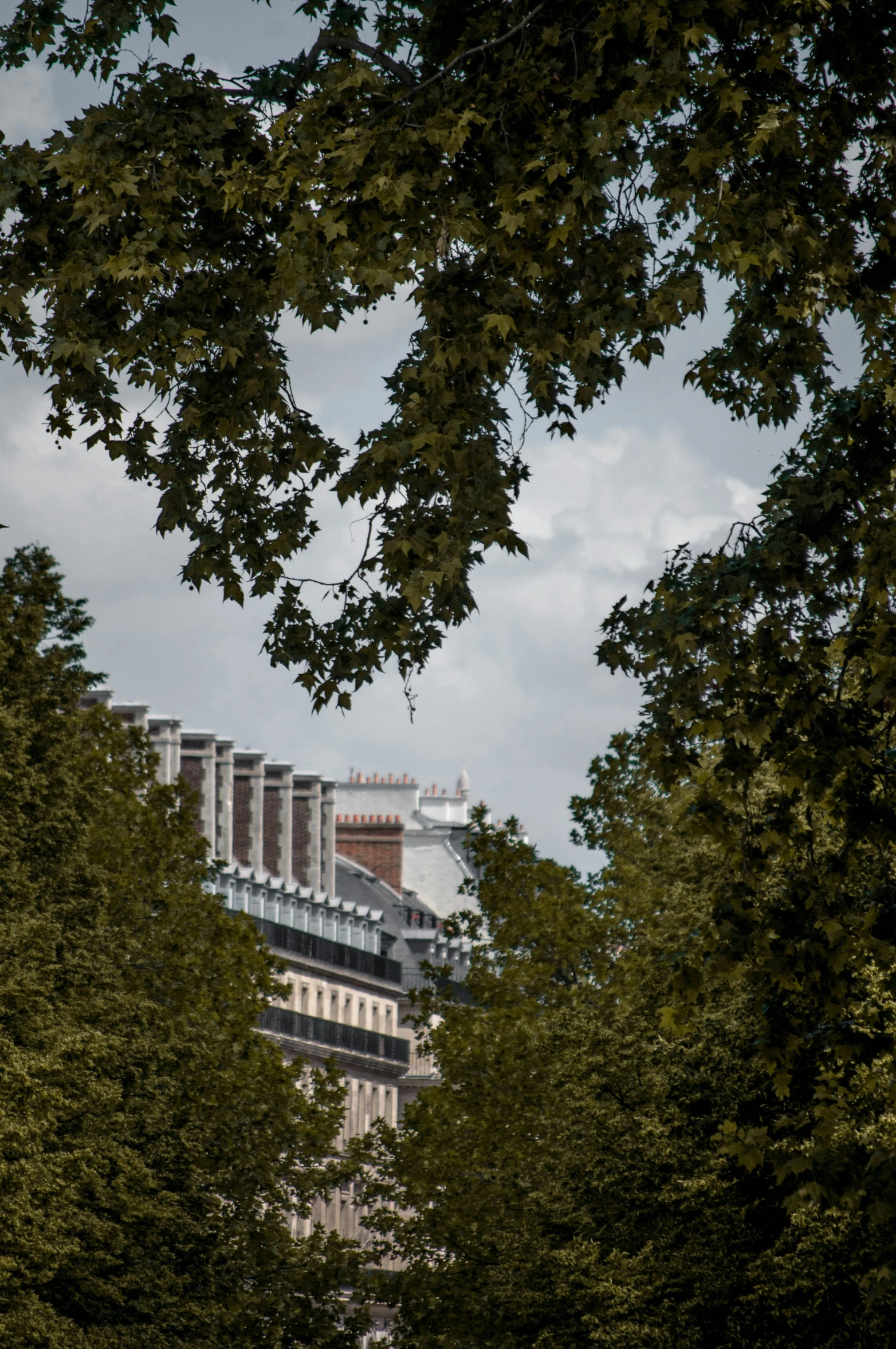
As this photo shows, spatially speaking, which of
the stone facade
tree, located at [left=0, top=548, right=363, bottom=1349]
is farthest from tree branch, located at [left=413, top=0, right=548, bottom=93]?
the stone facade

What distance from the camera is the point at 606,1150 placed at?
30.5m

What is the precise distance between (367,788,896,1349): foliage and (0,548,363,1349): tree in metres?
2.60

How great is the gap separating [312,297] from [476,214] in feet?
2.88

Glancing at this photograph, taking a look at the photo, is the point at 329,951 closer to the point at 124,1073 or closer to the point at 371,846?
the point at 371,846

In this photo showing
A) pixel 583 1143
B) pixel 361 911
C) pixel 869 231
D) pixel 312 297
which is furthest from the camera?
pixel 361 911

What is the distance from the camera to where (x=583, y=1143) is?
3084cm

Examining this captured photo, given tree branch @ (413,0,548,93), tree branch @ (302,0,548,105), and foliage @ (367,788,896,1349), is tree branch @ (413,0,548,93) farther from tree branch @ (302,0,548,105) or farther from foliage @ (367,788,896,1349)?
foliage @ (367,788,896,1349)

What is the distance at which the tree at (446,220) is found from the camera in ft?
33.6

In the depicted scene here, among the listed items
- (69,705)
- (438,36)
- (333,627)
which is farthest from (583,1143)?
(438,36)

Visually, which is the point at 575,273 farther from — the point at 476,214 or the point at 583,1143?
the point at 583,1143

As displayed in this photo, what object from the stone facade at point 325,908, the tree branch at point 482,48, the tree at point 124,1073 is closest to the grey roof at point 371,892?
the stone facade at point 325,908

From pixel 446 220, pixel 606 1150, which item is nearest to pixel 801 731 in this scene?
pixel 446 220

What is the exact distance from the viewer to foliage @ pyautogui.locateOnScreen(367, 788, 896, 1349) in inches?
1073

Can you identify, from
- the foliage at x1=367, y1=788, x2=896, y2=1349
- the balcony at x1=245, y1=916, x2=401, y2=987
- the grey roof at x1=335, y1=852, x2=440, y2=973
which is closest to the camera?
the foliage at x1=367, y1=788, x2=896, y2=1349
